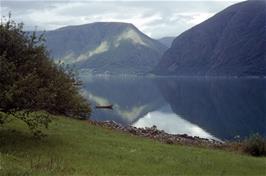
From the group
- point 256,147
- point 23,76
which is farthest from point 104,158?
point 256,147

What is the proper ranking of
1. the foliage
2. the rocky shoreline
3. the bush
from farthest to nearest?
the rocky shoreline < the bush < the foliage

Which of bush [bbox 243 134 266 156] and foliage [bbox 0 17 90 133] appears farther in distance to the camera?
bush [bbox 243 134 266 156]

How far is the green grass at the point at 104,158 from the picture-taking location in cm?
2275

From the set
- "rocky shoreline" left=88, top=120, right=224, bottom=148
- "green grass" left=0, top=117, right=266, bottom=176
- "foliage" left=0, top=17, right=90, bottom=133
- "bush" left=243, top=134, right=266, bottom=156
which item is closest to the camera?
"green grass" left=0, top=117, right=266, bottom=176

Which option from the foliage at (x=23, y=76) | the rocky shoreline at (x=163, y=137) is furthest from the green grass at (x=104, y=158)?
the rocky shoreline at (x=163, y=137)

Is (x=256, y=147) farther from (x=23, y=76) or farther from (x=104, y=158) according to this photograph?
(x=23, y=76)

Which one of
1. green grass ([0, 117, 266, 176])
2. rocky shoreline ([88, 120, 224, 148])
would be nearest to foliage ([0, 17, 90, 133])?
green grass ([0, 117, 266, 176])

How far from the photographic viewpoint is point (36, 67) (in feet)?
102

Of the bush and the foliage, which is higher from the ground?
the foliage

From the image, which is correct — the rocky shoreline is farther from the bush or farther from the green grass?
the green grass

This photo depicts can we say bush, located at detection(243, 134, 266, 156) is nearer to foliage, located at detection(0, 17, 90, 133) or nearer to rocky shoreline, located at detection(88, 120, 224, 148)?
rocky shoreline, located at detection(88, 120, 224, 148)

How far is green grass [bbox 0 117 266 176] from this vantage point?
22750 mm

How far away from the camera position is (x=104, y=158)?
26.6 metres

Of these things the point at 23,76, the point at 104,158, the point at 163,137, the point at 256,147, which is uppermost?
the point at 23,76
